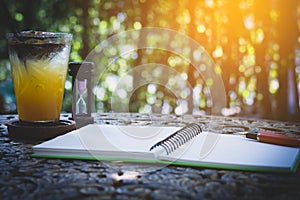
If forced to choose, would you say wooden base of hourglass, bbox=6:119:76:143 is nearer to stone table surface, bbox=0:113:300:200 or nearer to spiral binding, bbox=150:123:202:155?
stone table surface, bbox=0:113:300:200

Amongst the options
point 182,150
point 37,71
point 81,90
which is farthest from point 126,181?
point 81,90

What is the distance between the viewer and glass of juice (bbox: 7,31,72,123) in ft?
3.54

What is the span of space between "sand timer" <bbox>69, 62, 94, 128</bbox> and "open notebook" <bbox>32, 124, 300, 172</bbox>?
0.83 ft

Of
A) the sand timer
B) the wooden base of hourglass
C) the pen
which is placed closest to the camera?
the pen

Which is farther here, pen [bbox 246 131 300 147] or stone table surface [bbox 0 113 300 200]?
pen [bbox 246 131 300 147]

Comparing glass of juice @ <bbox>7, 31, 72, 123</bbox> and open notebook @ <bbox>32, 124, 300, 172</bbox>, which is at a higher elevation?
glass of juice @ <bbox>7, 31, 72, 123</bbox>

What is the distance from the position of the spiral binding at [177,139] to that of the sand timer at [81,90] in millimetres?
385

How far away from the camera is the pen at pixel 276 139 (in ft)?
2.95

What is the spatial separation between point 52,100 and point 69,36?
0.19 meters

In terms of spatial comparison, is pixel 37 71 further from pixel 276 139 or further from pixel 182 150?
pixel 276 139

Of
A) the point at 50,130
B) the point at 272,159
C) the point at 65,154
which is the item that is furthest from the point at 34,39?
the point at 272,159

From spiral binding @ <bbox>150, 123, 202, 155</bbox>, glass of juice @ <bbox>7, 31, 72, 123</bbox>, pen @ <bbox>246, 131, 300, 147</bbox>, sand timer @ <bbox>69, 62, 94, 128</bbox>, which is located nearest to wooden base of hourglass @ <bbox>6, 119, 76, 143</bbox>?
glass of juice @ <bbox>7, 31, 72, 123</bbox>

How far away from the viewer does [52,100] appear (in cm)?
113

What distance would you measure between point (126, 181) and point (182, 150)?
209 millimetres
